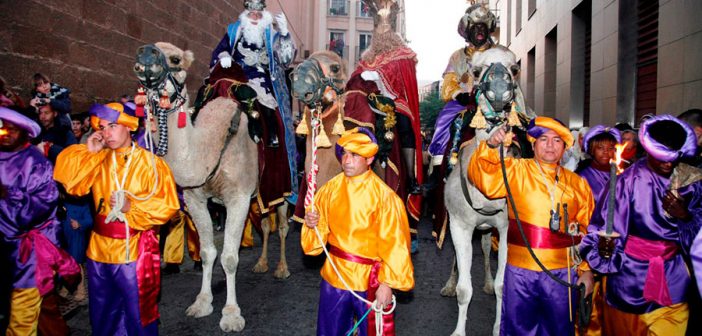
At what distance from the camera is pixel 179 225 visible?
243 inches

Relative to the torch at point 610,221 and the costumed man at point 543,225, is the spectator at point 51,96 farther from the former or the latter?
the torch at point 610,221

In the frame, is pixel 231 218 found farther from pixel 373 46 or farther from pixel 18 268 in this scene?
pixel 373 46

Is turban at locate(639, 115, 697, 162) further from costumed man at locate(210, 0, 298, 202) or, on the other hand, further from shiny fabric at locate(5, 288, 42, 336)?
shiny fabric at locate(5, 288, 42, 336)

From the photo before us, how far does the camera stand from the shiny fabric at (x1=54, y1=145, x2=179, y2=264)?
11.1 ft

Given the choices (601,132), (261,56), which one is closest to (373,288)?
(601,132)

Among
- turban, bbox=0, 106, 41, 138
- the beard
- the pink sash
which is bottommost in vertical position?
the pink sash

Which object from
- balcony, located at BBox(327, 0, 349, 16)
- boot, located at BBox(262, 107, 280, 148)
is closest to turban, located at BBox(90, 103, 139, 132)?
boot, located at BBox(262, 107, 280, 148)

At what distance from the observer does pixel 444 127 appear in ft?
16.6

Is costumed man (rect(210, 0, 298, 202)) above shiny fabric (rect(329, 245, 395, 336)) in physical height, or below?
above

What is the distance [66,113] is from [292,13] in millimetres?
17033

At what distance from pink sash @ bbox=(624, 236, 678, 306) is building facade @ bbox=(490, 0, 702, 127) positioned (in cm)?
473

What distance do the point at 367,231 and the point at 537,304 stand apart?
1.33 meters

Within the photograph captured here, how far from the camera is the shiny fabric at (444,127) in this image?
4980mm

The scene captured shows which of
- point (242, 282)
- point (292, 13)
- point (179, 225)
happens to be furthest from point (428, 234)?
point (292, 13)
